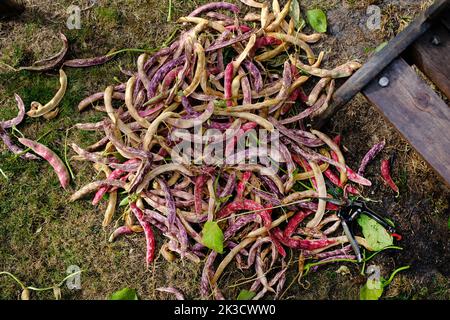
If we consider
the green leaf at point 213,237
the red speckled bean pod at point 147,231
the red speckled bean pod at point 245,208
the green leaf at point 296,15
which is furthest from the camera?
the green leaf at point 296,15

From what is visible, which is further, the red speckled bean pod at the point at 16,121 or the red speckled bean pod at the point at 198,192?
the red speckled bean pod at the point at 16,121

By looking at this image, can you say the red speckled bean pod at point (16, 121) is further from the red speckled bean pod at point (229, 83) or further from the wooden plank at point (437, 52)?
the wooden plank at point (437, 52)

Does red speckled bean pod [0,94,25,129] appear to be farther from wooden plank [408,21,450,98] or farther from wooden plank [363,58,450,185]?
wooden plank [408,21,450,98]

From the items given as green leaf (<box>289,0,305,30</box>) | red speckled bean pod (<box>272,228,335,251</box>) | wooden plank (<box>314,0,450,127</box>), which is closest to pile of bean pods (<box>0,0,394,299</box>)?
red speckled bean pod (<box>272,228,335,251</box>)

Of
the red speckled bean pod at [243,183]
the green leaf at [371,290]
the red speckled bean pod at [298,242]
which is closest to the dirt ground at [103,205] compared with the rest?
the green leaf at [371,290]

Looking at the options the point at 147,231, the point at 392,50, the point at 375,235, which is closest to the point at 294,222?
the point at 375,235

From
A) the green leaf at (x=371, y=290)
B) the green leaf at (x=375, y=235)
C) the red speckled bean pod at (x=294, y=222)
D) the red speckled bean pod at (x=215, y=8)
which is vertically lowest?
the green leaf at (x=371, y=290)
